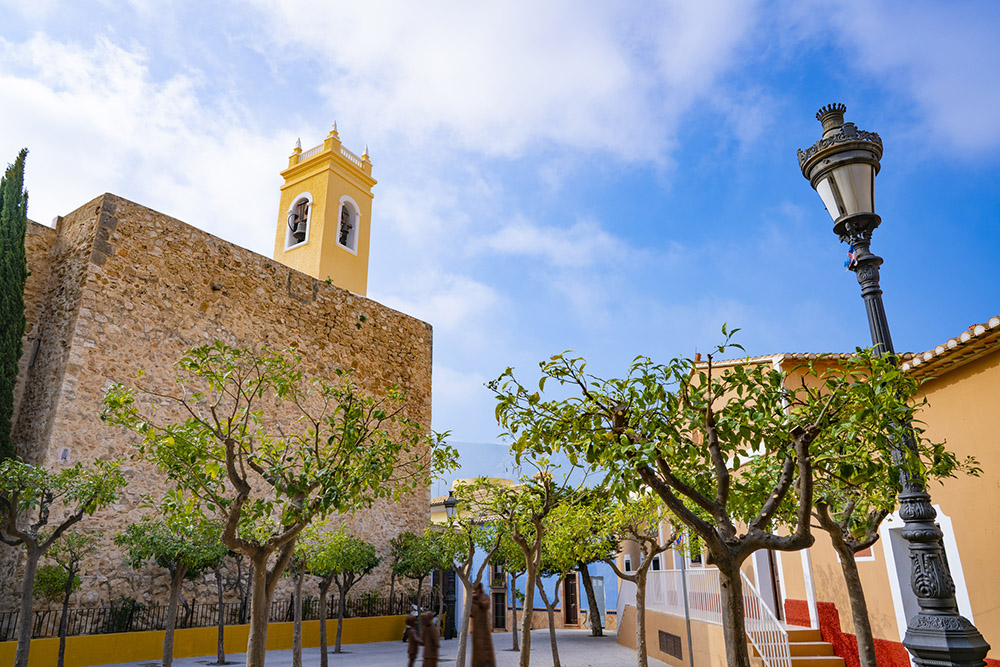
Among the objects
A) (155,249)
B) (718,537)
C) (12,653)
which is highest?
(155,249)

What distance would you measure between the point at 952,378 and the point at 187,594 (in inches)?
499

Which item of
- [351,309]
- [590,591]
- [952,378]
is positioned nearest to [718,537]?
[952,378]

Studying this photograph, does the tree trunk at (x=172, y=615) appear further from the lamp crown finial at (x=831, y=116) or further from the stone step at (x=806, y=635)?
the lamp crown finial at (x=831, y=116)

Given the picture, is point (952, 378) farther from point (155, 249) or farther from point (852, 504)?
point (155, 249)

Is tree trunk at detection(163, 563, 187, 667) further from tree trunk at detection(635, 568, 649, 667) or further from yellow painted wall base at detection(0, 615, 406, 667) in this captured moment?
tree trunk at detection(635, 568, 649, 667)

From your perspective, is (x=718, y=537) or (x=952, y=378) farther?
(x=952, y=378)

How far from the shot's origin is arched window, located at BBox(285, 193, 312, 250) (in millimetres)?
21123

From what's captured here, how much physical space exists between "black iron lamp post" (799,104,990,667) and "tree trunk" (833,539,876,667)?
8.82ft

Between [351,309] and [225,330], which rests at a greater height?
[351,309]

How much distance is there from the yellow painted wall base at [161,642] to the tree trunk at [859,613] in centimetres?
1025

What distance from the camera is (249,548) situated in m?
5.18

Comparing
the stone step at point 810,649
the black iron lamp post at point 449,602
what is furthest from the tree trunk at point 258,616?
the black iron lamp post at point 449,602

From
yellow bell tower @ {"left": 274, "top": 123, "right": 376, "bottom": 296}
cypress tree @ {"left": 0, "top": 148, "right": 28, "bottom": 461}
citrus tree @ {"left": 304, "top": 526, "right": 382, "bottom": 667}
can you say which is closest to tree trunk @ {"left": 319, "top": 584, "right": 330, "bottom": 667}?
citrus tree @ {"left": 304, "top": 526, "right": 382, "bottom": 667}

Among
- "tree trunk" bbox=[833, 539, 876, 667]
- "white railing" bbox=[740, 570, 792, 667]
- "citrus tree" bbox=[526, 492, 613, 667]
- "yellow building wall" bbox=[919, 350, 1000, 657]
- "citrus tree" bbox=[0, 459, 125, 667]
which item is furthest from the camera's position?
"citrus tree" bbox=[526, 492, 613, 667]
